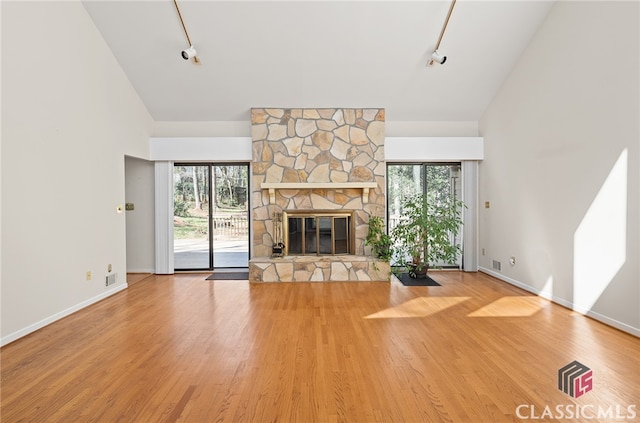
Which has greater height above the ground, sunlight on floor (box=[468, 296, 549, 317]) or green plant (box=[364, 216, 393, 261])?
green plant (box=[364, 216, 393, 261])

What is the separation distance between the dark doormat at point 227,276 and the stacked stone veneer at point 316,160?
403 mm

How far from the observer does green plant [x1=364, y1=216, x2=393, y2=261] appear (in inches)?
223

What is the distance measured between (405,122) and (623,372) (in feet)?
15.5

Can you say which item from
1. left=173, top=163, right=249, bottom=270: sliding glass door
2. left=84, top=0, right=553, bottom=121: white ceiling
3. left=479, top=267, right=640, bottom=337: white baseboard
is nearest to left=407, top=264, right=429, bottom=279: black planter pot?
left=479, top=267, right=640, bottom=337: white baseboard

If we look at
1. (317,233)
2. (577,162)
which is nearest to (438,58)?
(577,162)

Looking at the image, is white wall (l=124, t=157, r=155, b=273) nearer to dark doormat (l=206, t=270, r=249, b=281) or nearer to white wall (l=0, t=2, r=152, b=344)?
white wall (l=0, t=2, r=152, b=344)

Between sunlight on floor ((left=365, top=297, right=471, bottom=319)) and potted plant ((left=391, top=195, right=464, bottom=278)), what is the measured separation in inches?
50.3

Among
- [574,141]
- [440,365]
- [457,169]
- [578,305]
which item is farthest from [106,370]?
[457,169]

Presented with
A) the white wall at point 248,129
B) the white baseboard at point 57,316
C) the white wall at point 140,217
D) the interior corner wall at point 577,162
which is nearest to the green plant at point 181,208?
the white wall at point 140,217

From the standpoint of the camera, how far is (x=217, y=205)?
6531 mm

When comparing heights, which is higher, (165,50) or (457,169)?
(165,50)

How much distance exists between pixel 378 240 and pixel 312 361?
10.9 ft

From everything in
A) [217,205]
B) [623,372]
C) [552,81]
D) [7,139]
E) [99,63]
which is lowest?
[623,372]

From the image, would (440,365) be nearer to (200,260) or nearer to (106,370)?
(106,370)
